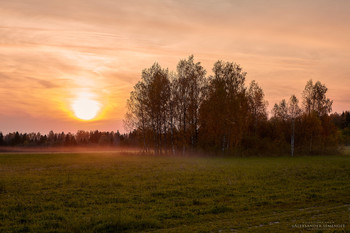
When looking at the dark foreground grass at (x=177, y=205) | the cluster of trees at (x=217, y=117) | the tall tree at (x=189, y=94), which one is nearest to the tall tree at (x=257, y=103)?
the cluster of trees at (x=217, y=117)

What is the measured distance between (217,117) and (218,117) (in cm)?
26

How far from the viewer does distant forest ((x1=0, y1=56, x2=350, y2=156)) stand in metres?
69.9

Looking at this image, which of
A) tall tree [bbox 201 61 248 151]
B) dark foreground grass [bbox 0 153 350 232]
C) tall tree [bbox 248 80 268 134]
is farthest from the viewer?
tall tree [bbox 248 80 268 134]

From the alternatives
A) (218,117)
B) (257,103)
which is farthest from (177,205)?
(257,103)

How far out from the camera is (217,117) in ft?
228

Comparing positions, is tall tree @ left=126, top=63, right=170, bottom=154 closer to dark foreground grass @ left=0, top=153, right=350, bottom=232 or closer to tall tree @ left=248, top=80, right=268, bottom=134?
tall tree @ left=248, top=80, right=268, bottom=134

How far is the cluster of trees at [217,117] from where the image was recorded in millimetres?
69875

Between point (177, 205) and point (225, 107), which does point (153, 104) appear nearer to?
point (225, 107)

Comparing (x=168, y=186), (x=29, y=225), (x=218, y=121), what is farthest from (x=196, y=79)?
(x=29, y=225)

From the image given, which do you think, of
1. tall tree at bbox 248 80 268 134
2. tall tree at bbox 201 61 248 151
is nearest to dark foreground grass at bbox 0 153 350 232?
tall tree at bbox 201 61 248 151

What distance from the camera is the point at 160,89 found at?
237ft

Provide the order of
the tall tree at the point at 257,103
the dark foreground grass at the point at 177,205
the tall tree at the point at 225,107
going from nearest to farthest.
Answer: the dark foreground grass at the point at 177,205, the tall tree at the point at 225,107, the tall tree at the point at 257,103

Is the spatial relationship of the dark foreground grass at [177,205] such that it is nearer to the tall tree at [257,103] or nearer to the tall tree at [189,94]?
the tall tree at [189,94]

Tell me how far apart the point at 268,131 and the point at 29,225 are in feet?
239
